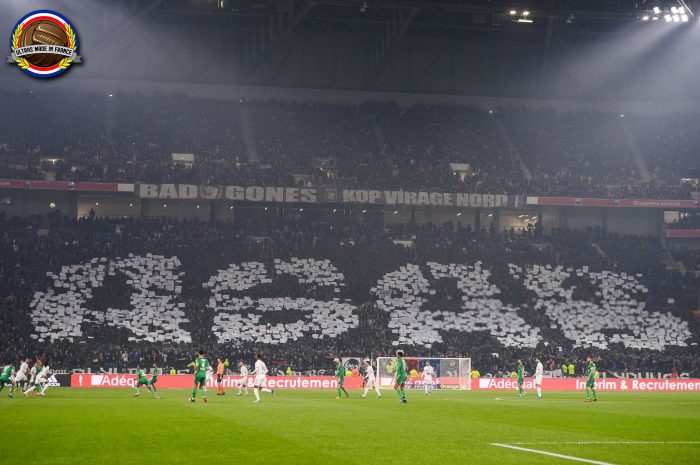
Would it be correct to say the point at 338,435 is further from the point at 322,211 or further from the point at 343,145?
the point at 343,145

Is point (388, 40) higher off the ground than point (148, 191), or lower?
higher

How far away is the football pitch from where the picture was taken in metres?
15.9

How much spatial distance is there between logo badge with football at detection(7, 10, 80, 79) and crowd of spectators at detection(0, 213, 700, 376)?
24200mm

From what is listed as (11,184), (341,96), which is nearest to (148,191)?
(11,184)

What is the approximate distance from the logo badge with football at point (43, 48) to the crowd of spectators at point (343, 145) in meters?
36.8

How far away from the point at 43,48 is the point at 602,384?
130ft

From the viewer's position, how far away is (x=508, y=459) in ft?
51.5

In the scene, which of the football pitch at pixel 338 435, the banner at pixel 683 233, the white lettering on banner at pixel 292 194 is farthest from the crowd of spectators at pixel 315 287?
the football pitch at pixel 338 435

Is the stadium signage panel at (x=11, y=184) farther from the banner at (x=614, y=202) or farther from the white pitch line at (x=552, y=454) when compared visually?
the white pitch line at (x=552, y=454)

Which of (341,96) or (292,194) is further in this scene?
(341,96)

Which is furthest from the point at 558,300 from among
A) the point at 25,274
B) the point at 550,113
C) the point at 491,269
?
the point at 25,274

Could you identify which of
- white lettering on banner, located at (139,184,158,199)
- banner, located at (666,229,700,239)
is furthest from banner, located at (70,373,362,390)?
banner, located at (666,229,700,239)

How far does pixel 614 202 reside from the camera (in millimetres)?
76000

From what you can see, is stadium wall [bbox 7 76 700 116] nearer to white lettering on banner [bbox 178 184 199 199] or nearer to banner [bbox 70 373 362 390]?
white lettering on banner [bbox 178 184 199 199]
